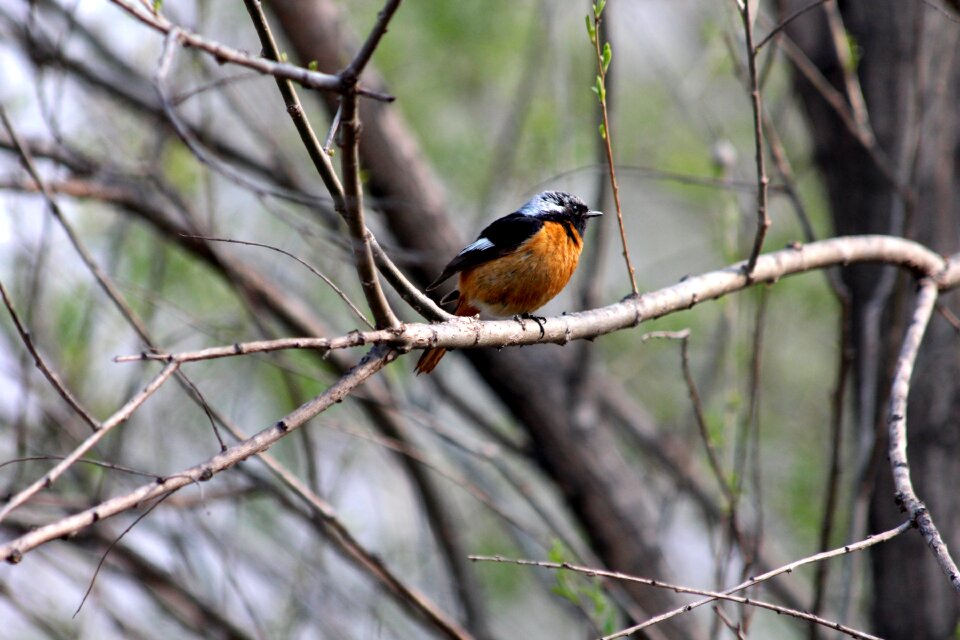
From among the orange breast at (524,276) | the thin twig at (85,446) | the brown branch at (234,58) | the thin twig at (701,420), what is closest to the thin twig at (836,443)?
the thin twig at (701,420)

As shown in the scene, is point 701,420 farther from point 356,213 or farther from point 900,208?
point 900,208

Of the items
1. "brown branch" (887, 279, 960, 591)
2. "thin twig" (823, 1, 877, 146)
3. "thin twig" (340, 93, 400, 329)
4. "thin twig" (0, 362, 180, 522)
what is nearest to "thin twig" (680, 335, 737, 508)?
"brown branch" (887, 279, 960, 591)

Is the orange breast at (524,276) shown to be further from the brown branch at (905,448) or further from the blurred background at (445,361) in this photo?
the brown branch at (905,448)

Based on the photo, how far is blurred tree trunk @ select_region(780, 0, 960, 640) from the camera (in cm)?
430

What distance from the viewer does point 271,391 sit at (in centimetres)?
712

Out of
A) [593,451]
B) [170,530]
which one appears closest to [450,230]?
[593,451]

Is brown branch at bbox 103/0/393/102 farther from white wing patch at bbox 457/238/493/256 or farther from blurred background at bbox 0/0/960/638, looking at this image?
white wing patch at bbox 457/238/493/256

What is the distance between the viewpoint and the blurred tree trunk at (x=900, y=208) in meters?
4.30

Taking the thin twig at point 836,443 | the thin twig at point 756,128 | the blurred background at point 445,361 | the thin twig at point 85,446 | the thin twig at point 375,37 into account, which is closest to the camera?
the thin twig at point 85,446

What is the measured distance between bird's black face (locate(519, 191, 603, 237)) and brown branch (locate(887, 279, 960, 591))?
166 centimetres

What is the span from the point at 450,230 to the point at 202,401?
3.00 m

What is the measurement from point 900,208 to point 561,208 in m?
1.68

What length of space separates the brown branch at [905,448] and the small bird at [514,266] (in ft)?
5.07

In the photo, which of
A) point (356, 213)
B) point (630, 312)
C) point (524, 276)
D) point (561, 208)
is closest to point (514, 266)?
point (524, 276)
